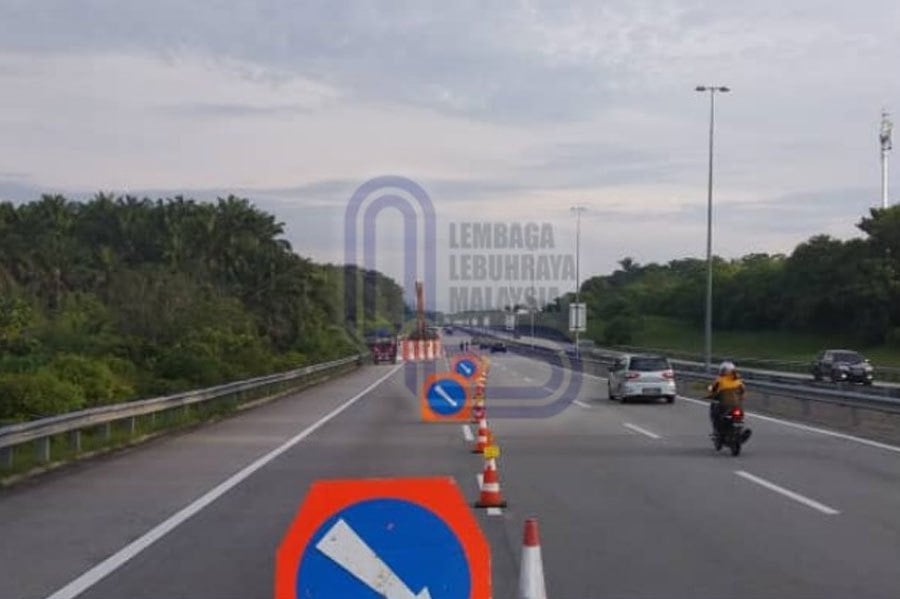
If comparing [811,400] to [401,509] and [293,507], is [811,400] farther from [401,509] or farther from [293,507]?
[401,509]

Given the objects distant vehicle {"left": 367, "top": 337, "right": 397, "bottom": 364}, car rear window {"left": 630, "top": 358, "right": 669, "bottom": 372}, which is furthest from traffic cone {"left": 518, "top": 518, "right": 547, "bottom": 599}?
distant vehicle {"left": 367, "top": 337, "right": 397, "bottom": 364}

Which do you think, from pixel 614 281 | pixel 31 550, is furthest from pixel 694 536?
pixel 614 281

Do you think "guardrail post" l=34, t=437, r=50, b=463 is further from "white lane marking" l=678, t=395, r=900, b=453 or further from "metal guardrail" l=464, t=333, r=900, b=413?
"metal guardrail" l=464, t=333, r=900, b=413

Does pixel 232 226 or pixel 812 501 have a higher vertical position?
pixel 232 226

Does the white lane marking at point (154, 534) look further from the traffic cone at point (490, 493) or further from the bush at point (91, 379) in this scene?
the bush at point (91, 379)

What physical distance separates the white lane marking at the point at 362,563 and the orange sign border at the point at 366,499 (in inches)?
4.0

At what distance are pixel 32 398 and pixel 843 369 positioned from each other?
38.8 metres

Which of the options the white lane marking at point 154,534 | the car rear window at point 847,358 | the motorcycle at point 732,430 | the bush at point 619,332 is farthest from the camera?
the bush at point 619,332

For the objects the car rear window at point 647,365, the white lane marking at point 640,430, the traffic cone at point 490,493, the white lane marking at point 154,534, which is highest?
the car rear window at point 647,365

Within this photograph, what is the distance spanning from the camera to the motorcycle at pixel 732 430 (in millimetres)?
21141

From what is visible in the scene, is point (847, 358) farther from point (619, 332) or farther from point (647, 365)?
point (619, 332)

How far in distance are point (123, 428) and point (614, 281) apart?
165966 mm

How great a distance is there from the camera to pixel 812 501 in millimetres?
15148

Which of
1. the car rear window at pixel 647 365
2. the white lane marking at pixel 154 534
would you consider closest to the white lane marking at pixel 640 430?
the white lane marking at pixel 154 534
